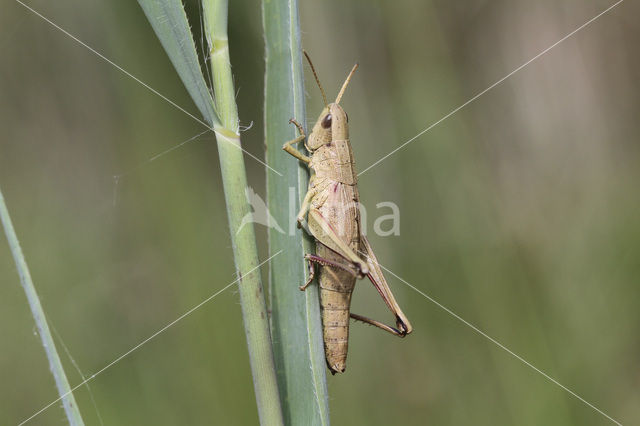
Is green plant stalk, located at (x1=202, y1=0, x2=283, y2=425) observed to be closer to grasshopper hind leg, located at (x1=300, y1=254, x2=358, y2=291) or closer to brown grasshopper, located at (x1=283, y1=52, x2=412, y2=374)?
grasshopper hind leg, located at (x1=300, y1=254, x2=358, y2=291)

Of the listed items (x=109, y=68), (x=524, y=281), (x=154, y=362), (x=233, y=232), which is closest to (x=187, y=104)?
(x=109, y=68)

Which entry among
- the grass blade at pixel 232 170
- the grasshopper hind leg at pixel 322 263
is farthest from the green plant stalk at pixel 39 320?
the grasshopper hind leg at pixel 322 263

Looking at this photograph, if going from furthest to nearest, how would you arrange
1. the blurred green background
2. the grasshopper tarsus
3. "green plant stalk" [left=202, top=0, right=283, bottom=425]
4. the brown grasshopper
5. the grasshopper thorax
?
the blurred green background < the grasshopper thorax < the brown grasshopper < the grasshopper tarsus < "green plant stalk" [left=202, top=0, right=283, bottom=425]

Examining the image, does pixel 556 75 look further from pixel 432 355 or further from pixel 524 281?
pixel 432 355

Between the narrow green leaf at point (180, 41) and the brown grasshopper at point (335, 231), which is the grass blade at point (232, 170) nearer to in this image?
the narrow green leaf at point (180, 41)

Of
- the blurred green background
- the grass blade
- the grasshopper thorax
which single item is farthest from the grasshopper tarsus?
the blurred green background

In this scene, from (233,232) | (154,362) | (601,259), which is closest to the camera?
(233,232)
